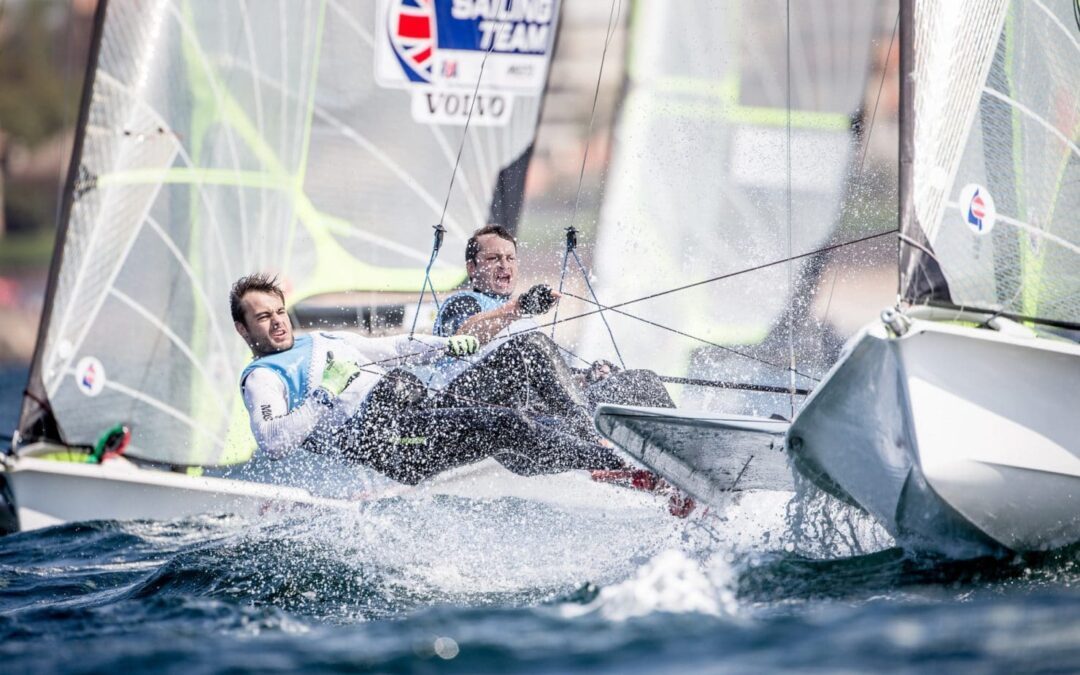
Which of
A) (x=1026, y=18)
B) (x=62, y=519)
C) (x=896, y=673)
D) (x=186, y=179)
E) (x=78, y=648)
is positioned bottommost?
(x=62, y=519)

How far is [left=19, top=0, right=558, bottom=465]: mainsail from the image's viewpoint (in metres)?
6.38

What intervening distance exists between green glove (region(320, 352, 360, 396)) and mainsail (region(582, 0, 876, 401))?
1004mm

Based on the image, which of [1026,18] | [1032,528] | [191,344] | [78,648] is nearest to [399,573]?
[78,648]

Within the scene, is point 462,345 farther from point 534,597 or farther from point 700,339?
point 534,597

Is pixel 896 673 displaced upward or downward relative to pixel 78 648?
upward

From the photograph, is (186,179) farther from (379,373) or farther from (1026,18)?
(1026,18)

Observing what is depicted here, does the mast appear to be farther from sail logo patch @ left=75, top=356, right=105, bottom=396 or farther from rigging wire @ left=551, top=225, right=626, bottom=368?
rigging wire @ left=551, top=225, right=626, bottom=368

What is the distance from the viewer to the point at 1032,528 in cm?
354

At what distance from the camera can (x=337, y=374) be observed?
491cm

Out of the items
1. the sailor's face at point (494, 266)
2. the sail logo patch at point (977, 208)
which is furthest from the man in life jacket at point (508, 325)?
the sail logo patch at point (977, 208)

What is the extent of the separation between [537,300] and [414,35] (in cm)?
181

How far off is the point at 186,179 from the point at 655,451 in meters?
3.13

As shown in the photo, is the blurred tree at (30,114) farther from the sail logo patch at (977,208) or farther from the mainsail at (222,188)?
the sail logo patch at (977,208)

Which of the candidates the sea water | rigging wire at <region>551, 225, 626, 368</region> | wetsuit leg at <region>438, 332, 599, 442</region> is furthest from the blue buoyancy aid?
rigging wire at <region>551, 225, 626, 368</region>
